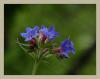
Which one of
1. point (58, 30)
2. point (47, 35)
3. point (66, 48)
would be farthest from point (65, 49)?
point (58, 30)

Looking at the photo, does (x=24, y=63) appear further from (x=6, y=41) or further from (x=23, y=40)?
(x=23, y=40)

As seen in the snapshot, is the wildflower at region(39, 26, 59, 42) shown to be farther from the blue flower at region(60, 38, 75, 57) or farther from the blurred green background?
the blurred green background

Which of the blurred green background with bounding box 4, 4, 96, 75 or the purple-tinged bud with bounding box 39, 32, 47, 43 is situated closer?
the purple-tinged bud with bounding box 39, 32, 47, 43

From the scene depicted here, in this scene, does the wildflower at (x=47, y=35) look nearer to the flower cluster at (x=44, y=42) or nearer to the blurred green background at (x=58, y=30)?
the flower cluster at (x=44, y=42)

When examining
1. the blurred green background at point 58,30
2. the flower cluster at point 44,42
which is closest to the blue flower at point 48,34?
the flower cluster at point 44,42

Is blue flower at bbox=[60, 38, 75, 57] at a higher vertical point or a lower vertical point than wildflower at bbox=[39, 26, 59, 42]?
lower

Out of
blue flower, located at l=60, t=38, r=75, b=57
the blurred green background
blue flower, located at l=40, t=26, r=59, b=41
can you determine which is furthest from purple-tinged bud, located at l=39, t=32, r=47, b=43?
the blurred green background

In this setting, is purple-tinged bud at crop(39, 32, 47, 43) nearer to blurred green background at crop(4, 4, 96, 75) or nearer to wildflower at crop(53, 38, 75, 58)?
wildflower at crop(53, 38, 75, 58)

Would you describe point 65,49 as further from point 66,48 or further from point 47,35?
point 47,35
